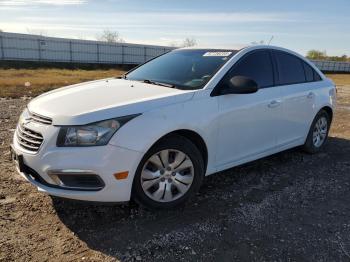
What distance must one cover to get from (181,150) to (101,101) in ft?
2.99

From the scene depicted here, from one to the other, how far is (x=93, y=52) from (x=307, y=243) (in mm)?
41495

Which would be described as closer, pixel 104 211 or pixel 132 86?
pixel 104 211

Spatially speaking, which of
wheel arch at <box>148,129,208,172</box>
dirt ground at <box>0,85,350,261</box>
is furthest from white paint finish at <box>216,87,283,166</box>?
dirt ground at <box>0,85,350,261</box>

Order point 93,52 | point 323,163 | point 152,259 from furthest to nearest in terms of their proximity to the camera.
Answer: point 93,52 → point 323,163 → point 152,259

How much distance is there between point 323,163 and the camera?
6.05 m

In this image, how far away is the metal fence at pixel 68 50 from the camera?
3767 cm

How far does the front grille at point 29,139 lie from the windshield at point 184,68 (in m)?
1.58

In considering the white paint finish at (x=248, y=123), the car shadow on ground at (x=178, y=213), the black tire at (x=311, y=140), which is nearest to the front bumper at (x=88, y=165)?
the car shadow on ground at (x=178, y=213)

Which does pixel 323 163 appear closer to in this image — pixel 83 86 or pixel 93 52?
pixel 83 86

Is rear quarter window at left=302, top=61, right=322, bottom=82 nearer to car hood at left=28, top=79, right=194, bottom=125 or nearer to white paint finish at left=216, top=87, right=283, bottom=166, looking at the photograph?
white paint finish at left=216, top=87, right=283, bottom=166

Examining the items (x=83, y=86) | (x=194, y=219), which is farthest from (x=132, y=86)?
(x=194, y=219)

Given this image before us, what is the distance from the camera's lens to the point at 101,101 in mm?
3846

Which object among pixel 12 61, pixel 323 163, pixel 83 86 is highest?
pixel 83 86

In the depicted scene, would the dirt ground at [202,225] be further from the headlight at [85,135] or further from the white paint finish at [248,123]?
the headlight at [85,135]
